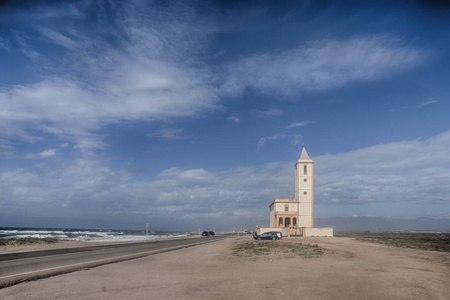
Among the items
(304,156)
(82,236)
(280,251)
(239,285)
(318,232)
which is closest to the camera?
(239,285)

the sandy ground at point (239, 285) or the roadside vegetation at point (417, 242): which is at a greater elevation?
the sandy ground at point (239, 285)

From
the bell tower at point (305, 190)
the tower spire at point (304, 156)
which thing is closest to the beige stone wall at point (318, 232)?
the bell tower at point (305, 190)

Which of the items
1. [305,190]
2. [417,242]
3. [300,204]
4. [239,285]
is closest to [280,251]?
[239,285]

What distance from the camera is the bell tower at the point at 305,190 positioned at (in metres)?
72.9

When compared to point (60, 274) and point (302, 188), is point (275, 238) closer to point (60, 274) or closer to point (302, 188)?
point (302, 188)

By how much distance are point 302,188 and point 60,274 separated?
6493 centimetres

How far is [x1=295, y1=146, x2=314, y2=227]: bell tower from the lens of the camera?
7294 cm

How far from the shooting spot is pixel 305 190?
74.1 meters

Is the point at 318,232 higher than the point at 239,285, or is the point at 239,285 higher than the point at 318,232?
the point at 239,285

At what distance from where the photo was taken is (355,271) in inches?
566

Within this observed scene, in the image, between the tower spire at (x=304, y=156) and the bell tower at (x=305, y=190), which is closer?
the bell tower at (x=305, y=190)

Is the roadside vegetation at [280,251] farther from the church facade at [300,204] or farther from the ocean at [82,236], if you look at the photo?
the church facade at [300,204]

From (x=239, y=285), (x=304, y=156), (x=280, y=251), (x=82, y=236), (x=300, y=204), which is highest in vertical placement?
(x=304, y=156)

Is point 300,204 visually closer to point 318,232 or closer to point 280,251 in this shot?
point 318,232
